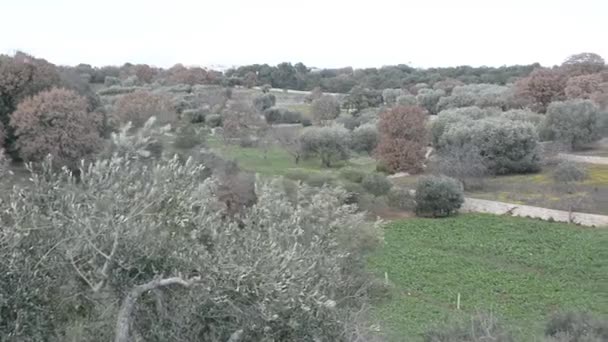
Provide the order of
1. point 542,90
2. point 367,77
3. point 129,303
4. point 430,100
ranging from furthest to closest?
point 367,77 → point 430,100 → point 542,90 → point 129,303

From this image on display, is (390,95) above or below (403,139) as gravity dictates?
below

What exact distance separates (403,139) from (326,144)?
238 inches

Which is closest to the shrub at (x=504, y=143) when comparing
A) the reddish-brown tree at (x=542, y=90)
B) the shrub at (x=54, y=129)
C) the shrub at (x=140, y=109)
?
the reddish-brown tree at (x=542, y=90)

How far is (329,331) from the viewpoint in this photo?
6.57 meters

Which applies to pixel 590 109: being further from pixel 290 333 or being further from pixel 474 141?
pixel 290 333

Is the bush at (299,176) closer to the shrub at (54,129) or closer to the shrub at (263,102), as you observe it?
the shrub at (54,129)

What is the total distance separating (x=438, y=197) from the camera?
31359 mm

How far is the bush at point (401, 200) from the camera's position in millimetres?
32750

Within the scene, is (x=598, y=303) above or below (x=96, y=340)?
below

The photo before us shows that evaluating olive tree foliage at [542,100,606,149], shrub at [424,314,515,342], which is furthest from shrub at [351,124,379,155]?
shrub at [424,314,515,342]

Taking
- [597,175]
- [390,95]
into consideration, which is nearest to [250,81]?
[390,95]

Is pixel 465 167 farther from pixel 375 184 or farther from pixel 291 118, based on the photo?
pixel 291 118

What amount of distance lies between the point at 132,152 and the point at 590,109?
41.8 m

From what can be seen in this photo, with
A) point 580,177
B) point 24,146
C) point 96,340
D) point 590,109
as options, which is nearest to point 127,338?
point 96,340
